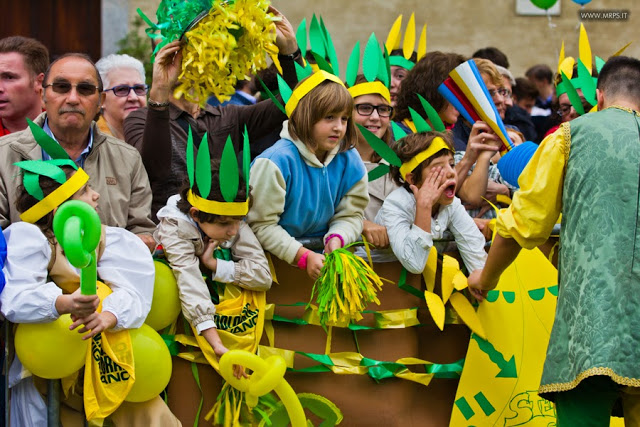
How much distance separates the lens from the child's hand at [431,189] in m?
5.09

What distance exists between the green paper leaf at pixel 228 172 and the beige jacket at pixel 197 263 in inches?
9.5

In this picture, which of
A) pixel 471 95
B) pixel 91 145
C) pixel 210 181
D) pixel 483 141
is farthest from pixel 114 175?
pixel 483 141

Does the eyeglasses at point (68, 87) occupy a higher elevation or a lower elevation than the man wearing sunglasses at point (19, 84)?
higher

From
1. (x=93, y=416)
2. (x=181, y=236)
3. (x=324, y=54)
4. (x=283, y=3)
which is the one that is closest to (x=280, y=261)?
(x=181, y=236)

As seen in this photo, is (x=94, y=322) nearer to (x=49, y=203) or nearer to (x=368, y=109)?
(x=49, y=203)

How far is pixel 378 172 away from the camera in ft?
17.8

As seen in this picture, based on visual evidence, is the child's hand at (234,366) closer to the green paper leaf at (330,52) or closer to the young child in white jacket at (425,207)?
the young child in white jacket at (425,207)

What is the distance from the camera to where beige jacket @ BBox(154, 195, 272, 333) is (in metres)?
4.62

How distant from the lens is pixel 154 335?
4.51 metres

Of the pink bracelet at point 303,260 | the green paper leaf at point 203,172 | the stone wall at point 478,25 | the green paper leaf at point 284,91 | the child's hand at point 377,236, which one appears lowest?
the stone wall at point 478,25

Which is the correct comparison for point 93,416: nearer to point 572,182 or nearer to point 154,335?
point 154,335

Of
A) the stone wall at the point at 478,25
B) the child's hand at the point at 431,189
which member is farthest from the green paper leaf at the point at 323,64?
the stone wall at the point at 478,25

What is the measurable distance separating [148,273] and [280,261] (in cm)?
76

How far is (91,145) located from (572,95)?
2.84 m
